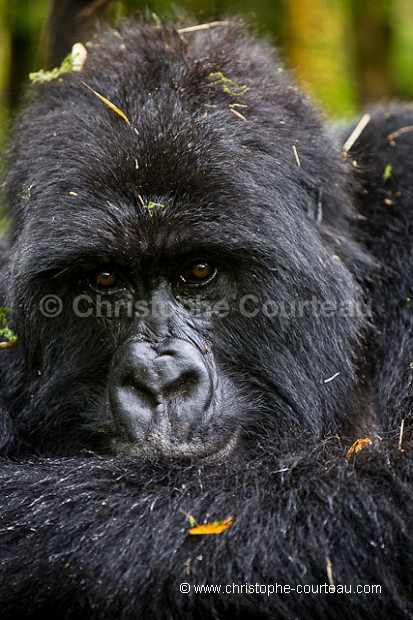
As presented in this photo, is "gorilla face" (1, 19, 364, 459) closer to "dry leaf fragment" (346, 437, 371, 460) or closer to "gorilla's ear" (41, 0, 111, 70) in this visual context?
"dry leaf fragment" (346, 437, 371, 460)

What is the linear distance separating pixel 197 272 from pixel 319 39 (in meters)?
6.30

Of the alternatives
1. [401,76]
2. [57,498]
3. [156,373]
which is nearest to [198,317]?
[156,373]

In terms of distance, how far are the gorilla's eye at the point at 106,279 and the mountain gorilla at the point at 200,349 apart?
0.05ft

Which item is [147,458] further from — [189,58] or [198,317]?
[189,58]

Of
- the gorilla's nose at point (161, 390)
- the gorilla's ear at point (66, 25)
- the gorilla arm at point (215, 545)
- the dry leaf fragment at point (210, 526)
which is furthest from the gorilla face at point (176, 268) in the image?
the gorilla's ear at point (66, 25)

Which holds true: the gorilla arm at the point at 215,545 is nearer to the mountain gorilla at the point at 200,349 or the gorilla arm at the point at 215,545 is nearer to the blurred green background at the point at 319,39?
the mountain gorilla at the point at 200,349

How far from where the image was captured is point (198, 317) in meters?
4.09

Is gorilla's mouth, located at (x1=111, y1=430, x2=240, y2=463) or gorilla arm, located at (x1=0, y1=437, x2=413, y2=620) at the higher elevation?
gorilla's mouth, located at (x1=111, y1=430, x2=240, y2=463)

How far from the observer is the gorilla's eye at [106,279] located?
13.4ft

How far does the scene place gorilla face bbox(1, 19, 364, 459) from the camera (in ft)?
12.6

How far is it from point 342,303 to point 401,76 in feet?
31.4

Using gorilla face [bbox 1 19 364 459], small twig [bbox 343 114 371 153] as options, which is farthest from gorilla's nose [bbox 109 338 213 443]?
small twig [bbox 343 114 371 153]

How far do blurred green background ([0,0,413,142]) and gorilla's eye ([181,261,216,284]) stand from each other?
181 centimetres

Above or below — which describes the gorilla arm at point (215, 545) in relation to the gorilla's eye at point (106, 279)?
below
